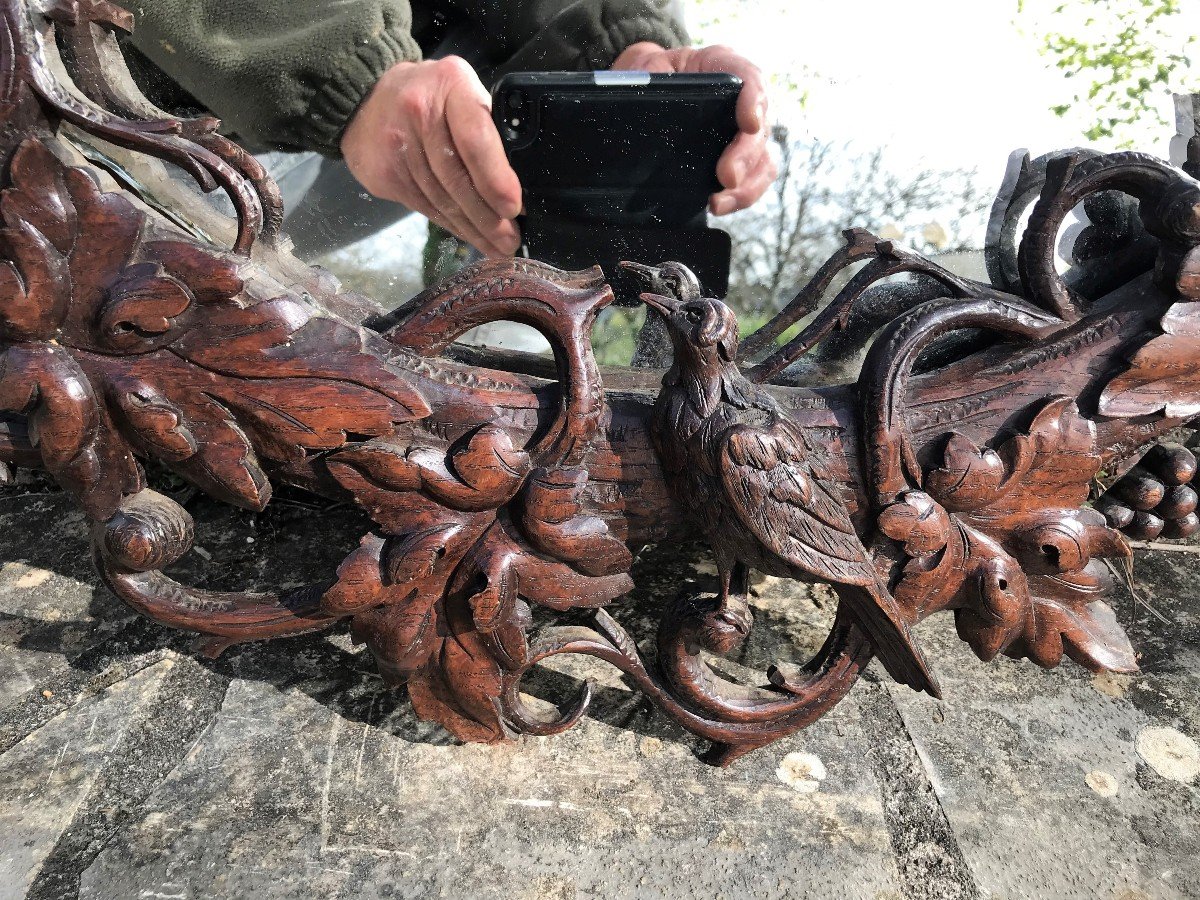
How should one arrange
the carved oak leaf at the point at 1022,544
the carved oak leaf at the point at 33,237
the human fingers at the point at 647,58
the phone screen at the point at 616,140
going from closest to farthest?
the carved oak leaf at the point at 33,237
the carved oak leaf at the point at 1022,544
the phone screen at the point at 616,140
the human fingers at the point at 647,58

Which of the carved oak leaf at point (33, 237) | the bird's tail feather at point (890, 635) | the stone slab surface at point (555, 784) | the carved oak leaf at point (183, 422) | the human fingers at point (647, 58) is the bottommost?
the stone slab surface at point (555, 784)

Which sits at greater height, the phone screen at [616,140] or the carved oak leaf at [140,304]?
the phone screen at [616,140]

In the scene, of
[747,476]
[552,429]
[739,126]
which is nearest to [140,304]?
[552,429]

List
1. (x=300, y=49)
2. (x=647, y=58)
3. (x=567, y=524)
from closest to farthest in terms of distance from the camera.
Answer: (x=567, y=524) < (x=300, y=49) < (x=647, y=58)

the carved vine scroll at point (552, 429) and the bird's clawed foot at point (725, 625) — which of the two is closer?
the carved vine scroll at point (552, 429)

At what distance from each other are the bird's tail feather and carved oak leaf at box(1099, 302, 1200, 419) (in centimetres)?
27

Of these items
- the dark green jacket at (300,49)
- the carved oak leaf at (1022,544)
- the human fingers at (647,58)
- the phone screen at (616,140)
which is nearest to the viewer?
the carved oak leaf at (1022,544)

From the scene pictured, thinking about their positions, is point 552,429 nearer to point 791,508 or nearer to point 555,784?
point 791,508

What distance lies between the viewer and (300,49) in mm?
1077

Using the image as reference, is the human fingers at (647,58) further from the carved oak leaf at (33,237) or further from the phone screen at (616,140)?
the carved oak leaf at (33,237)

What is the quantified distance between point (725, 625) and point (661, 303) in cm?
29

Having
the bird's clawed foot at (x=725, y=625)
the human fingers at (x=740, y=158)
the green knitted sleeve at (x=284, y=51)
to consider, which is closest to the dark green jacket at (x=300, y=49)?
the green knitted sleeve at (x=284, y=51)

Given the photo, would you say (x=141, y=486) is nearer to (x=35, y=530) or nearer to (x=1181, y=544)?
(x=35, y=530)

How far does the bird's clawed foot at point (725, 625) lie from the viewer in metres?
0.77
